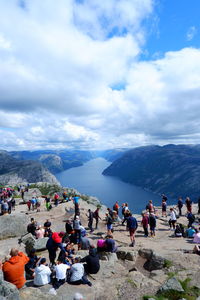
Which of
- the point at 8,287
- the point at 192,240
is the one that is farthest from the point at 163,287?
the point at 192,240

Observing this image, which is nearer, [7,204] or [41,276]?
[41,276]

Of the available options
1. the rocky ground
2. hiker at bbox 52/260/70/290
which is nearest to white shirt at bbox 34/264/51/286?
the rocky ground

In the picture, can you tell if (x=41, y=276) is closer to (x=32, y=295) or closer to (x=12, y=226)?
(x=32, y=295)

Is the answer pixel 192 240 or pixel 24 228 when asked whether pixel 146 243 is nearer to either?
pixel 192 240

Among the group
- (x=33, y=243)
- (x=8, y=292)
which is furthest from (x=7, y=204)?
(x=8, y=292)

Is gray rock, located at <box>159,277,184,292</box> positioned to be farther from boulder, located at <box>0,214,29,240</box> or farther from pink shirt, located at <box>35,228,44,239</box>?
boulder, located at <box>0,214,29,240</box>
